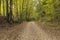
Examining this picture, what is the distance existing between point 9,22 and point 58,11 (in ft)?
24.7

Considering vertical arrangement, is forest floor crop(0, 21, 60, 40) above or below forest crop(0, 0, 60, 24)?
above

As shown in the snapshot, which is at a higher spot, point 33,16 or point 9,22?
point 9,22

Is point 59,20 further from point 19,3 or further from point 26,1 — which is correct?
point 26,1

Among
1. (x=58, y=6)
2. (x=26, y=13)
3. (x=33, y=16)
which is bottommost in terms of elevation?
(x=33, y=16)

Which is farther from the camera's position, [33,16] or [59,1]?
[33,16]

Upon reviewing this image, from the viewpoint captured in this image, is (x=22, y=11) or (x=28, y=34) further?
(x=22, y=11)

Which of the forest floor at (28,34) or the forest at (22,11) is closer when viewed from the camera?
the forest floor at (28,34)

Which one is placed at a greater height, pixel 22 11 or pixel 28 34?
pixel 28 34

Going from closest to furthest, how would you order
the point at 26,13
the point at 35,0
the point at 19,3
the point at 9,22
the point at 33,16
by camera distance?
the point at 9,22 < the point at 19,3 < the point at 26,13 < the point at 35,0 < the point at 33,16

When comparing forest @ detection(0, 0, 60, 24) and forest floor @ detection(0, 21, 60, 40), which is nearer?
forest floor @ detection(0, 21, 60, 40)

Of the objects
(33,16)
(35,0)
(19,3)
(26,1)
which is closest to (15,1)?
(19,3)

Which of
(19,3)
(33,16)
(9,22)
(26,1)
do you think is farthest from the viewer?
(33,16)

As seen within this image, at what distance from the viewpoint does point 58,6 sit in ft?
79.4

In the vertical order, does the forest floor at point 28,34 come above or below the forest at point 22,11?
above
